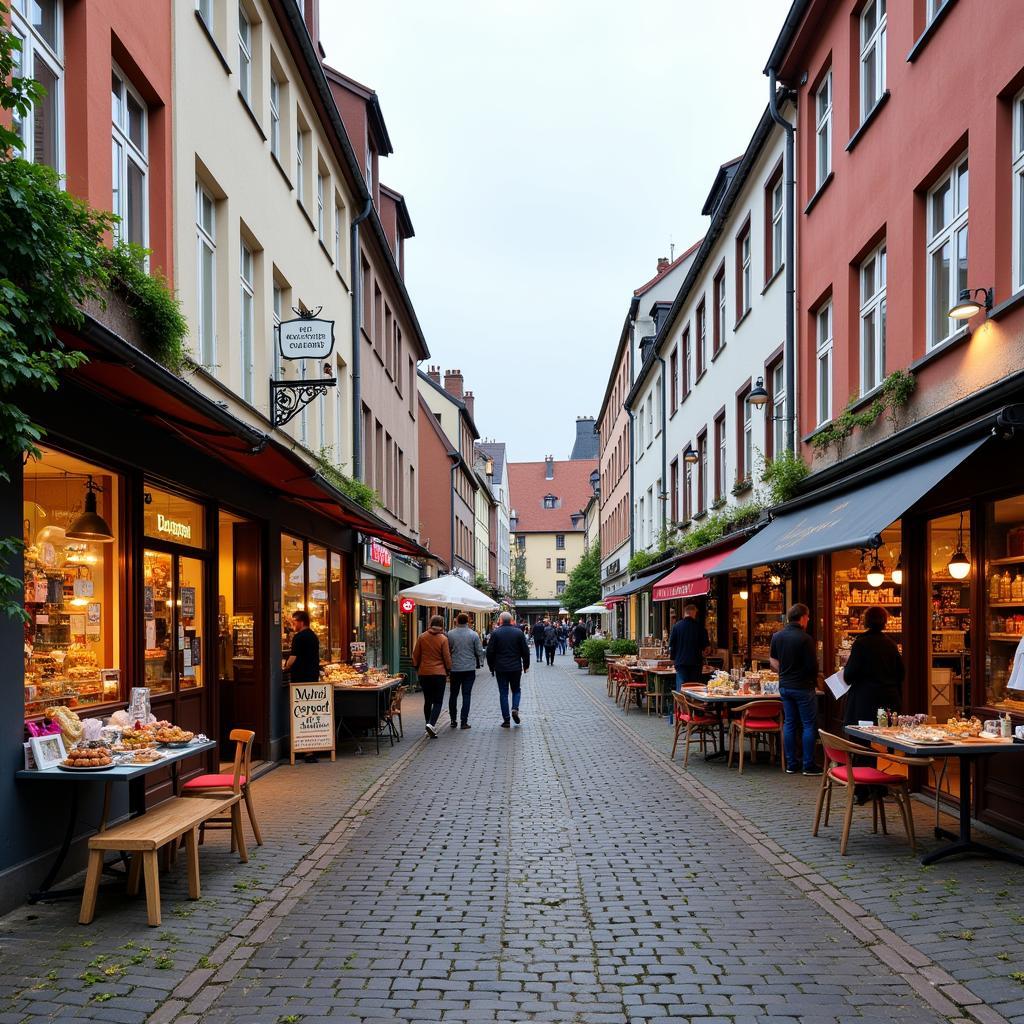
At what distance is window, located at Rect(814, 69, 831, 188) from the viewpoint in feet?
44.8

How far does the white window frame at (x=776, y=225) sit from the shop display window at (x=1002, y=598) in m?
8.69

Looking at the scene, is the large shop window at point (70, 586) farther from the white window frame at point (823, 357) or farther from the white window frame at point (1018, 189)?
the white window frame at point (823, 357)

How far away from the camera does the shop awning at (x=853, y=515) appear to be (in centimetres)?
774

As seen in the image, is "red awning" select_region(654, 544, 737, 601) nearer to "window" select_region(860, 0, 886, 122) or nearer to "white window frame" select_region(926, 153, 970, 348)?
"white window frame" select_region(926, 153, 970, 348)

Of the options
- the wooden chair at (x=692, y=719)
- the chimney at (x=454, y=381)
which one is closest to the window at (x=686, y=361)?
the wooden chair at (x=692, y=719)

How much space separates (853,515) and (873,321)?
3.70 meters

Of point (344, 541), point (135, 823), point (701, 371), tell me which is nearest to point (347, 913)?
point (135, 823)

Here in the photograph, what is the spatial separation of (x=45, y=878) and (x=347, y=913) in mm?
2038

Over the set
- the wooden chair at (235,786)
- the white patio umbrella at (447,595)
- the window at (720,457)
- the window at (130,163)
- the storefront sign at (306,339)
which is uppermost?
the window at (130,163)

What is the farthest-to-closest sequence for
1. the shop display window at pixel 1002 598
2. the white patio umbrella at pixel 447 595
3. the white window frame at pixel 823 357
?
the white patio umbrella at pixel 447 595, the white window frame at pixel 823 357, the shop display window at pixel 1002 598

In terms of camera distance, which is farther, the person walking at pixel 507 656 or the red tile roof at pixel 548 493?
the red tile roof at pixel 548 493

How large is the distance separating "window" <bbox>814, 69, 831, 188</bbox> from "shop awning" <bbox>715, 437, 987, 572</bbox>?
4861mm

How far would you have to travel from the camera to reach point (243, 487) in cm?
1148

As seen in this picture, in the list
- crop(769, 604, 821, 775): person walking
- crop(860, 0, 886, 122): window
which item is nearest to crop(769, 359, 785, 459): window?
crop(860, 0, 886, 122): window
